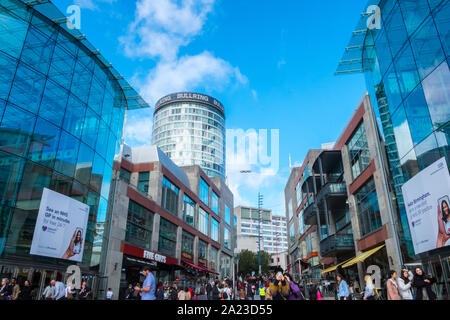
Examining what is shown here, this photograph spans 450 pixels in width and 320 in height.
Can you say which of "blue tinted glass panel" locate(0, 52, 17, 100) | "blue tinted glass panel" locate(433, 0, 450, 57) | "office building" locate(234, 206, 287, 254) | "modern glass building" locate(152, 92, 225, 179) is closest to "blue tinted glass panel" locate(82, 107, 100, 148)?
"blue tinted glass panel" locate(0, 52, 17, 100)

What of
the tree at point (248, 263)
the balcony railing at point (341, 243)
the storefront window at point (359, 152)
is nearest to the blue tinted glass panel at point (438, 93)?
the storefront window at point (359, 152)

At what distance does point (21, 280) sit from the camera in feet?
58.0

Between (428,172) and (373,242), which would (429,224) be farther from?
(373,242)

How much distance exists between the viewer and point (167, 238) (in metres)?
37.1

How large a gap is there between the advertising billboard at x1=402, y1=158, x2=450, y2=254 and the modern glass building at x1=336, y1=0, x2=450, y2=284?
53 centimetres

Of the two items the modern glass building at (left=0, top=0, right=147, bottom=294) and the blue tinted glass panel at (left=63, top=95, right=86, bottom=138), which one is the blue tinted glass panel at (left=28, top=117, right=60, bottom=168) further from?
the blue tinted glass panel at (left=63, top=95, right=86, bottom=138)

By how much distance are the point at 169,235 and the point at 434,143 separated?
2842cm

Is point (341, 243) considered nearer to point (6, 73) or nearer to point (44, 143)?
point (44, 143)

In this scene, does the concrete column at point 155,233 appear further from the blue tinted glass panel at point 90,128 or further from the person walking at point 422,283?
the person walking at point 422,283

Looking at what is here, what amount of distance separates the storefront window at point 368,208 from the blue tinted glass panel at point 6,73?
83.2ft

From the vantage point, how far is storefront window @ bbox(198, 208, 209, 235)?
162 ft

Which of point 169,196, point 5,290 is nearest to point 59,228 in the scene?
point 5,290

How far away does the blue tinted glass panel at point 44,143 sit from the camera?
19.9 meters

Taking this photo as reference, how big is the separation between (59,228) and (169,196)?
60.5 ft
